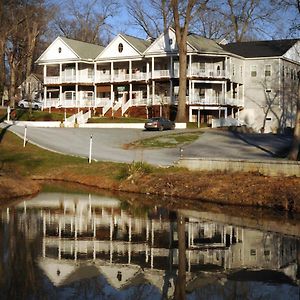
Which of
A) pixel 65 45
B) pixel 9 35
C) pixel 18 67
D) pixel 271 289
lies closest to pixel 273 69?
pixel 65 45

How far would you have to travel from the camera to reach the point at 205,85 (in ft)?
210

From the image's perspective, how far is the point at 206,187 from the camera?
2395 centimetres

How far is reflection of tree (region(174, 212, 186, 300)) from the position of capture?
32.3 ft

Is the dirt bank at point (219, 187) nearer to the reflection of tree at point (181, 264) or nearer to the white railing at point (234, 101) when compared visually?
the reflection of tree at point (181, 264)

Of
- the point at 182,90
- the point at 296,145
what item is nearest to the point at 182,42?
the point at 182,90

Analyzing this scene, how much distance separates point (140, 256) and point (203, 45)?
5262 centimetres

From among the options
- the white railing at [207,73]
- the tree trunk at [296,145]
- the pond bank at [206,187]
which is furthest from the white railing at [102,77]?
the tree trunk at [296,145]

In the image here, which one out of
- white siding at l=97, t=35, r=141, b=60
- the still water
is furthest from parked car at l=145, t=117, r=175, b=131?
the still water

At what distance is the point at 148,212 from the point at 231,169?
683 centimetres

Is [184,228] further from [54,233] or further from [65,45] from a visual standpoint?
[65,45]

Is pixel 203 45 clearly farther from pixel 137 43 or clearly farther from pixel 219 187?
pixel 219 187

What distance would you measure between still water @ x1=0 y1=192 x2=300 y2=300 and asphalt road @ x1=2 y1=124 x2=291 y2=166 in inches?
482

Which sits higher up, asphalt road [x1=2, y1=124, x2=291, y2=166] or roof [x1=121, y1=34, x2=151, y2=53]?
roof [x1=121, y1=34, x2=151, y2=53]

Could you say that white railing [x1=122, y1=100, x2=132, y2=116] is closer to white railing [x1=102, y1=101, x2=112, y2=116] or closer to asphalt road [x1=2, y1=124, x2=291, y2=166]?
white railing [x1=102, y1=101, x2=112, y2=116]
